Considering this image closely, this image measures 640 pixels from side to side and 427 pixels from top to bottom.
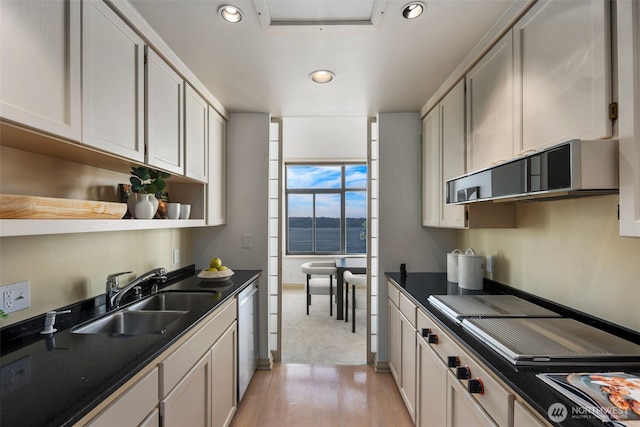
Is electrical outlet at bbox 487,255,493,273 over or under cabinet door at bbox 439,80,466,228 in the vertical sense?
under

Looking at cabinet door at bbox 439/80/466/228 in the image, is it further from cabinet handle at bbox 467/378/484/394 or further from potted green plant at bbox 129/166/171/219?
potted green plant at bbox 129/166/171/219

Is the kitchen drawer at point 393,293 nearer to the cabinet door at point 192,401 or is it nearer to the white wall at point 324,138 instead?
the cabinet door at point 192,401

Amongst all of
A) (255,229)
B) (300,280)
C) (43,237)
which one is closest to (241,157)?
(255,229)

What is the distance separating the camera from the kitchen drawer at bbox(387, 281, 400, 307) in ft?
8.08

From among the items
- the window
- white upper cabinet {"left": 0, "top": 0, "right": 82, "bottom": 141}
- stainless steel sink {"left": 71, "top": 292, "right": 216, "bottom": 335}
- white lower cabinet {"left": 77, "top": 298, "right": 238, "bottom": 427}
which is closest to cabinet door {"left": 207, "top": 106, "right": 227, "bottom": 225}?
stainless steel sink {"left": 71, "top": 292, "right": 216, "bottom": 335}

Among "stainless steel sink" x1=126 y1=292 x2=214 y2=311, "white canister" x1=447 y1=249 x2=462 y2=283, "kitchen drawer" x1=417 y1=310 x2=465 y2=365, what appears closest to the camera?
"kitchen drawer" x1=417 y1=310 x2=465 y2=365

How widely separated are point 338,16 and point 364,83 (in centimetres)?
75

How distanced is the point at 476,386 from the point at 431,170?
71.7 inches

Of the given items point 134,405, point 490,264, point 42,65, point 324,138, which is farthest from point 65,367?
point 324,138

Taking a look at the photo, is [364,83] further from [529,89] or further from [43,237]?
[43,237]

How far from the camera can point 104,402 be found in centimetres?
85

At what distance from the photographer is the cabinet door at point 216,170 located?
2553 mm

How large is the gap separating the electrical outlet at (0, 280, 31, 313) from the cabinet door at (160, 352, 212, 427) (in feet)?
2.28

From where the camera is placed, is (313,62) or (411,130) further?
(411,130)
